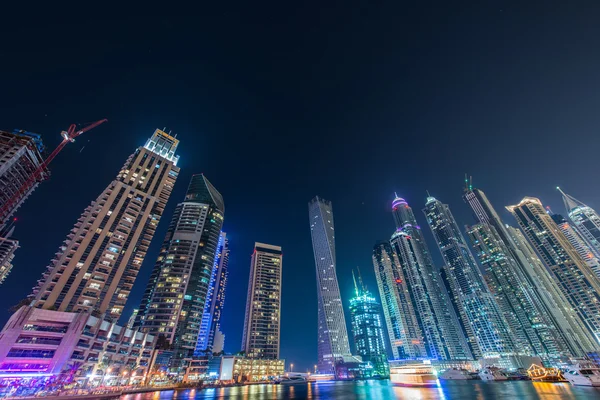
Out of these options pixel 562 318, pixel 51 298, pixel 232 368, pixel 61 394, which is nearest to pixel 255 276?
pixel 232 368

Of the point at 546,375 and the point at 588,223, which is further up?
the point at 588,223

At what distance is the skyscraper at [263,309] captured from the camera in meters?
→ 158

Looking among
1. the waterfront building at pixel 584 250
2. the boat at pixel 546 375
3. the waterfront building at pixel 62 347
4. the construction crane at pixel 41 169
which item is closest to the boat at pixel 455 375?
the boat at pixel 546 375

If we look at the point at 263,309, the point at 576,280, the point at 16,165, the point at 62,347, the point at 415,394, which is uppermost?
the point at 576,280

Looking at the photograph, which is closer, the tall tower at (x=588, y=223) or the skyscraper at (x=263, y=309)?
the skyscraper at (x=263, y=309)

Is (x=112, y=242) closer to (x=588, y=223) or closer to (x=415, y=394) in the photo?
(x=415, y=394)

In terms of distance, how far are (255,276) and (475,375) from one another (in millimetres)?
149898

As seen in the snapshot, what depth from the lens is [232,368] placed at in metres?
138

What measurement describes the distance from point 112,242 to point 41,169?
103 ft

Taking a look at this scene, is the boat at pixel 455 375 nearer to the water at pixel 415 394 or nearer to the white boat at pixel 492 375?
the white boat at pixel 492 375

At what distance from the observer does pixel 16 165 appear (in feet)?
255

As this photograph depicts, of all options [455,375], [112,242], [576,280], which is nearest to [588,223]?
[576,280]

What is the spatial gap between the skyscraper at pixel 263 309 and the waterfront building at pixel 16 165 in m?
123

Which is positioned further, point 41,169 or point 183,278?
point 183,278
